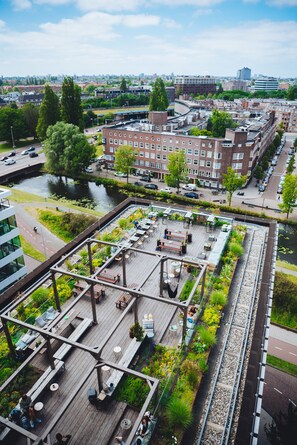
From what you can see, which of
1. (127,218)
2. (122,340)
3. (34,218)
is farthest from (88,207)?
(122,340)

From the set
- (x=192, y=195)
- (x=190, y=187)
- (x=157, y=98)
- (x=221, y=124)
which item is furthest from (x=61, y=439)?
(x=157, y=98)

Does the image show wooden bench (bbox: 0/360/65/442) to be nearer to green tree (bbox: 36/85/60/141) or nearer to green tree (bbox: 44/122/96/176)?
green tree (bbox: 44/122/96/176)

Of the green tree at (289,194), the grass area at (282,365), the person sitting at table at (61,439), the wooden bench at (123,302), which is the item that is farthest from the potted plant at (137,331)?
the green tree at (289,194)

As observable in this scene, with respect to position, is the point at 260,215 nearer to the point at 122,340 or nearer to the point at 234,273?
the point at 234,273

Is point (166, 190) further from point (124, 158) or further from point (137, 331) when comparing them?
point (137, 331)

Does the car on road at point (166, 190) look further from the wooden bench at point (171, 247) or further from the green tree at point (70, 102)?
the green tree at point (70, 102)
